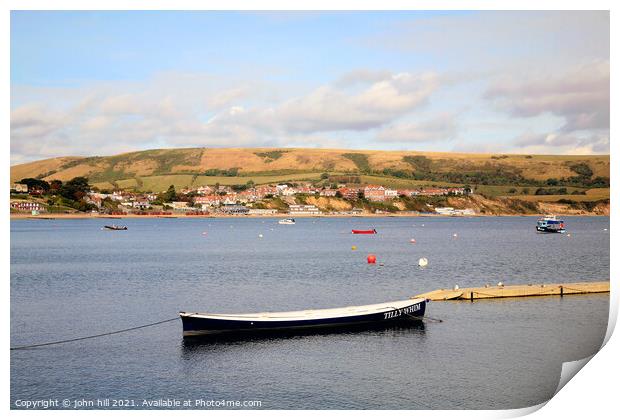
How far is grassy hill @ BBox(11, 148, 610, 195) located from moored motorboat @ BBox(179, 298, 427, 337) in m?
120

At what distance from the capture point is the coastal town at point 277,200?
17088cm

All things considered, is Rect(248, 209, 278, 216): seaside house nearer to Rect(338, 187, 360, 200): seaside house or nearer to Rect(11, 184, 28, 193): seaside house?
Rect(338, 187, 360, 200): seaside house

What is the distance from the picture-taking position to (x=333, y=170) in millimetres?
194000

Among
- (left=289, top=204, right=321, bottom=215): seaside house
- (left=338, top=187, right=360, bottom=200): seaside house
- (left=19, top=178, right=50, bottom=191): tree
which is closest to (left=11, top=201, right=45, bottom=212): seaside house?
(left=19, top=178, right=50, bottom=191): tree

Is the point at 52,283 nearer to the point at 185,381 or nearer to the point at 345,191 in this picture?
the point at 185,381

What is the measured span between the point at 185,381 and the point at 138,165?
18357cm

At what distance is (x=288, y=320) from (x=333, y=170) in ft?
557

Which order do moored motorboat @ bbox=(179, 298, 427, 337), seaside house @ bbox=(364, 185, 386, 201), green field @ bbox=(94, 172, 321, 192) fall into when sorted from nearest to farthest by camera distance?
1. moored motorboat @ bbox=(179, 298, 427, 337)
2. seaside house @ bbox=(364, 185, 386, 201)
3. green field @ bbox=(94, 172, 321, 192)

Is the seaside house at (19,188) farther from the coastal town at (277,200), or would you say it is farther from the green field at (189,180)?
the green field at (189,180)

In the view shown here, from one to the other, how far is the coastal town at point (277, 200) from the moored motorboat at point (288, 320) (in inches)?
5641

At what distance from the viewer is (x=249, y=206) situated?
180375mm

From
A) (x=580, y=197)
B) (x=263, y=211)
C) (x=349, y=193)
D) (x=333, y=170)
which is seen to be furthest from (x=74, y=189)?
(x=580, y=197)

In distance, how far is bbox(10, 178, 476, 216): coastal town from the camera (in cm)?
17088
